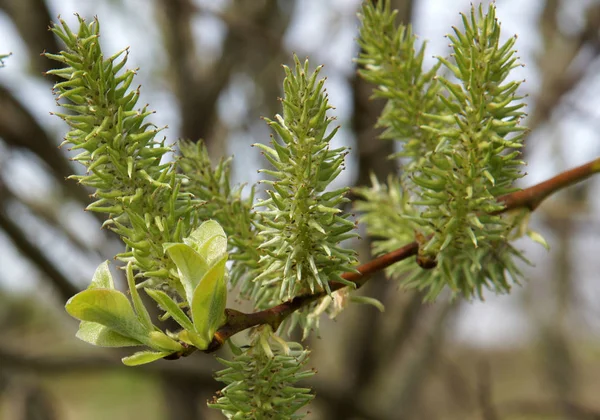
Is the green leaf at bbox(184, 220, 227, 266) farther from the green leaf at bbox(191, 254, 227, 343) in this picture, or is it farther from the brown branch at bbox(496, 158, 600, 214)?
the brown branch at bbox(496, 158, 600, 214)

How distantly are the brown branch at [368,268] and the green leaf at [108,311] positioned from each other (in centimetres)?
5

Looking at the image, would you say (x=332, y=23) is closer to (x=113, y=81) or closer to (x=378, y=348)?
(x=378, y=348)

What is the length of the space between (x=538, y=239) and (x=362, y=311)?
125 cm

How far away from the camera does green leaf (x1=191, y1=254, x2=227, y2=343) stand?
35 centimetres

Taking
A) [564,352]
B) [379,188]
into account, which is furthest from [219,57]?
[564,352]

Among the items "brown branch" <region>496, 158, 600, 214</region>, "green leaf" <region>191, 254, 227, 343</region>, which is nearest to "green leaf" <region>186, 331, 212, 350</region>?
"green leaf" <region>191, 254, 227, 343</region>

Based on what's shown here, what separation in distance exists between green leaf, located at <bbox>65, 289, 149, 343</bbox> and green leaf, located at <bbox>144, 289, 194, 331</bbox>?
18 millimetres

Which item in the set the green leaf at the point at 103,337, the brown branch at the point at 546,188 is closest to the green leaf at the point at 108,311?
the green leaf at the point at 103,337

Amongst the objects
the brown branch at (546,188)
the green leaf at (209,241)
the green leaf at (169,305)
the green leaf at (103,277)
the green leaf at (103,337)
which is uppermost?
the brown branch at (546,188)

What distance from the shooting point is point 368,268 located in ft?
1.47

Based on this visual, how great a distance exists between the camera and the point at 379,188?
638mm

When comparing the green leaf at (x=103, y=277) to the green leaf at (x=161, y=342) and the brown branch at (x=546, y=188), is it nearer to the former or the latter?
the green leaf at (x=161, y=342)

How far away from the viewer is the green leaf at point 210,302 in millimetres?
348

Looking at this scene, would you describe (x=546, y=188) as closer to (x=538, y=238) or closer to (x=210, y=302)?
(x=538, y=238)
